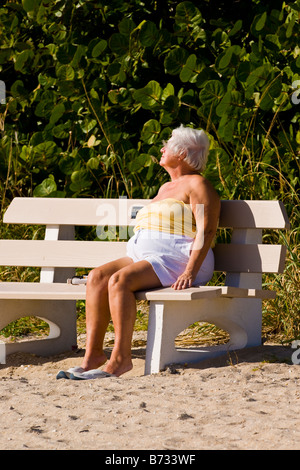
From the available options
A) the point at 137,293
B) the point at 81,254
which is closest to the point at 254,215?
the point at 137,293

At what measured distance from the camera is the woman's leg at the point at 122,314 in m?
3.82

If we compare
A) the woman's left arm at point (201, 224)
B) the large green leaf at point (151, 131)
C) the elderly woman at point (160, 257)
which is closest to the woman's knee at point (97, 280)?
the elderly woman at point (160, 257)

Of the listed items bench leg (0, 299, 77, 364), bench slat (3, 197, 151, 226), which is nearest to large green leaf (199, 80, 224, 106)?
bench slat (3, 197, 151, 226)

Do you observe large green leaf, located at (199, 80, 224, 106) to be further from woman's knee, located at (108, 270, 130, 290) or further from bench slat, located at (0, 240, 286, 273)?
woman's knee, located at (108, 270, 130, 290)

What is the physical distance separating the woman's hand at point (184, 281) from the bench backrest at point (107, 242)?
462mm

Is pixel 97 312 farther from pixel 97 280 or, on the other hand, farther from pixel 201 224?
pixel 201 224

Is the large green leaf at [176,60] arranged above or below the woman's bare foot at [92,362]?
above

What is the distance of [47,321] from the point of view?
477 centimetres

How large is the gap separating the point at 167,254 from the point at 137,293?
11.9 inches

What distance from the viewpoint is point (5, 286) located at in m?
4.45

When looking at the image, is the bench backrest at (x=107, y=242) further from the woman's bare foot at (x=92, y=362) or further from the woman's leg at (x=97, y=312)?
the woman's bare foot at (x=92, y=362)
